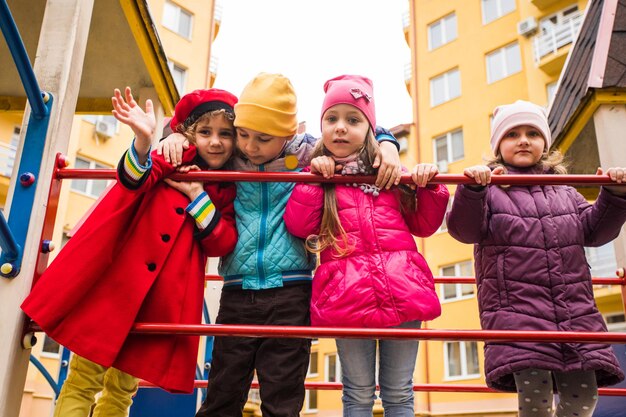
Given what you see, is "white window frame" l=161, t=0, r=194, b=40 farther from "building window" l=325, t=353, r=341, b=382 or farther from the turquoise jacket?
the turquoise jacket

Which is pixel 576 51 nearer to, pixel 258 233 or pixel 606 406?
pixel 606 406

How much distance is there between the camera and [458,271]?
53.9ft

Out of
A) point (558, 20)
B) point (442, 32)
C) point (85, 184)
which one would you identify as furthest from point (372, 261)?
point (442, 32)

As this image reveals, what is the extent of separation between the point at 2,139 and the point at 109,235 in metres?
15.2

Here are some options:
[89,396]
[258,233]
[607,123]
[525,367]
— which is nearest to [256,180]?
[258,233]

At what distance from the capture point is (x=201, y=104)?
280 centimetres

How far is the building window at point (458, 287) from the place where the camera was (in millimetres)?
16203

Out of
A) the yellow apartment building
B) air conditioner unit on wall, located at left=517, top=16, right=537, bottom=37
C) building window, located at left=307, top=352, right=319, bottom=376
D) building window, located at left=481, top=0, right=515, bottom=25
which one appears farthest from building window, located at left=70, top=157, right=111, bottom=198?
air conditioner unit on wall, located at left=517, top=16, right=537, bottom=37

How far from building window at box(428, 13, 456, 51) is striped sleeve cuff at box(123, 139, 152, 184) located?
1837cm

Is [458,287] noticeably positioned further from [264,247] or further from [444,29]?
[264,247]

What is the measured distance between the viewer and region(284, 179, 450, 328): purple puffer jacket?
2.30m

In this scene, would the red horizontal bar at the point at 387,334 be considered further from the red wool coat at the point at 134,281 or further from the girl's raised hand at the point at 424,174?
the girl's raised hand at the point at 424,174

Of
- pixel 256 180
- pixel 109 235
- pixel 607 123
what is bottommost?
pixel 109 235

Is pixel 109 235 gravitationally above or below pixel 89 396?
above
